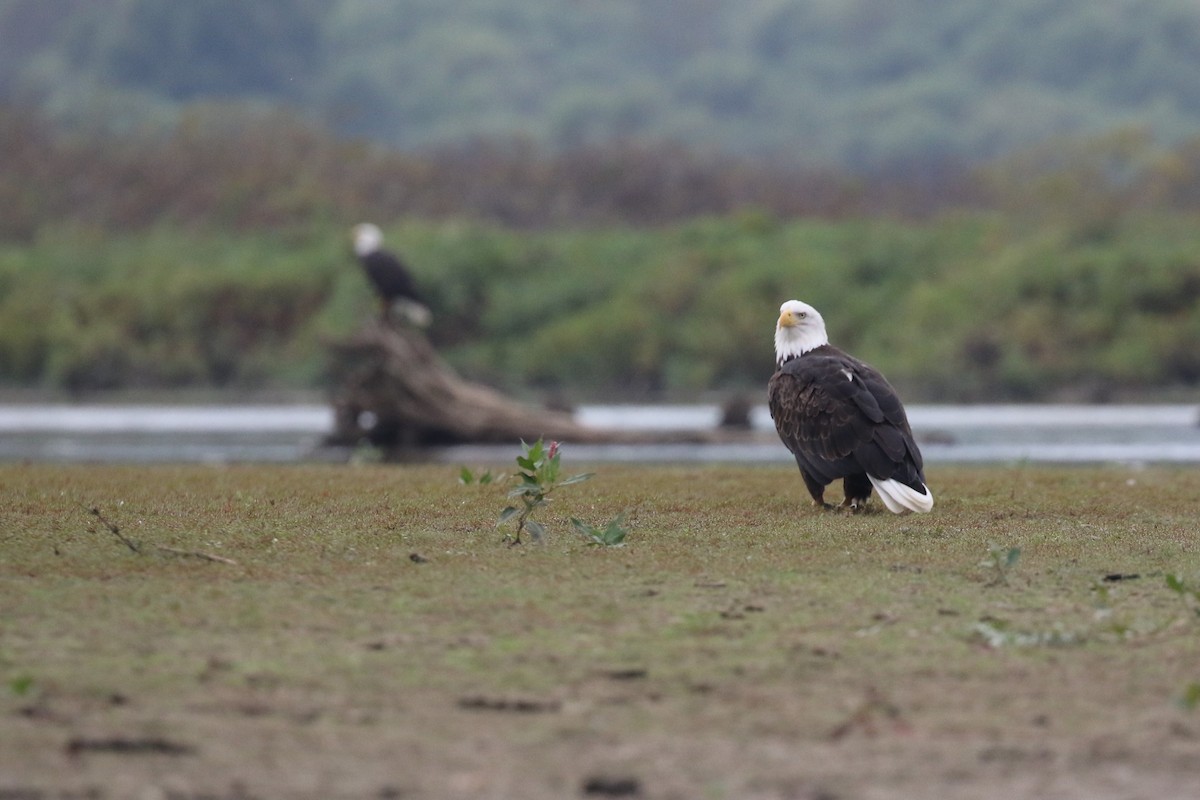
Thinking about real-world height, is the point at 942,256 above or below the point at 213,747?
above

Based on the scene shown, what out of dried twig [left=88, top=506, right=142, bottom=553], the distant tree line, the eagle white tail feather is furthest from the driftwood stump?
the distant tree line

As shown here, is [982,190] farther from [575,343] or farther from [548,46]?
[548,46]

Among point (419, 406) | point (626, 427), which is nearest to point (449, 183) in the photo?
point (626, 427)

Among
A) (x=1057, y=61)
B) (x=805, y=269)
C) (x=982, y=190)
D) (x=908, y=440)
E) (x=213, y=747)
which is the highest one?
(x=1057, y=61)

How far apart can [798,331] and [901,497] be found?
1.73m

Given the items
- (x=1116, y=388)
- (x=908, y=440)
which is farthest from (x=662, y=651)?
(x=1116, y=388)

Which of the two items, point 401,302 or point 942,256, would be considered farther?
point 942,256

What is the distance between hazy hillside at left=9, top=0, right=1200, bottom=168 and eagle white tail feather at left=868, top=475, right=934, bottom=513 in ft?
199

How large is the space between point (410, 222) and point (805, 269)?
30.2 feet

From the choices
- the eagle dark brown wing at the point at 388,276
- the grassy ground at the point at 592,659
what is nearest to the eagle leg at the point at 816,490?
the grassy ground at the point at 592,659

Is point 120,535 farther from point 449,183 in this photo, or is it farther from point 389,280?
point 449,183

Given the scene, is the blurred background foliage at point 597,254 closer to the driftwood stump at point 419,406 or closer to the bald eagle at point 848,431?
the driftwood stump at point 419,406

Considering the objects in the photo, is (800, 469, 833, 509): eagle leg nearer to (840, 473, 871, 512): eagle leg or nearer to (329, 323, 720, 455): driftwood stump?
(840, 473, 871, 512): eagle leg

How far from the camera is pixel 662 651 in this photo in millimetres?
5801
